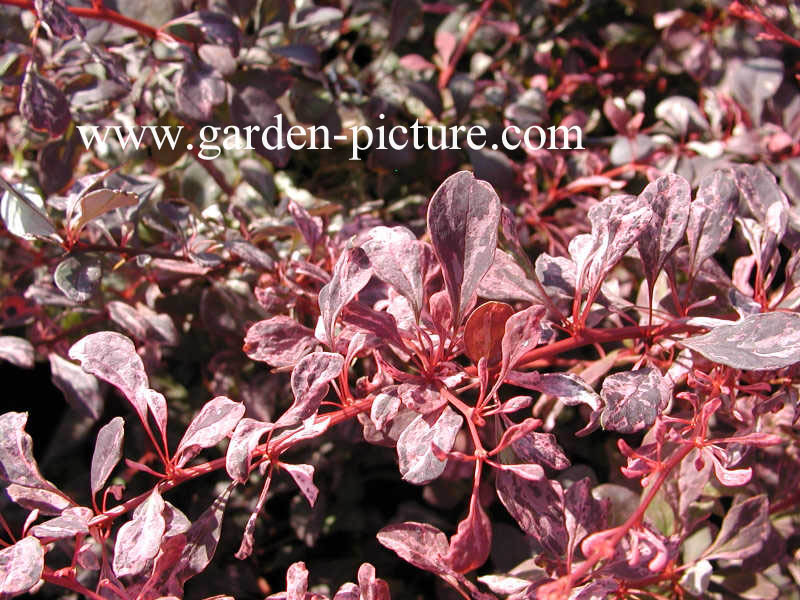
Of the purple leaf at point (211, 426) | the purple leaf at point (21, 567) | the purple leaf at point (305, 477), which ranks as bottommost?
the purple leaf at point (21, 567)

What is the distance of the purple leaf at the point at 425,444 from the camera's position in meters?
0.57

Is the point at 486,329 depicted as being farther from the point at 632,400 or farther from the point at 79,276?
the point at 79,276

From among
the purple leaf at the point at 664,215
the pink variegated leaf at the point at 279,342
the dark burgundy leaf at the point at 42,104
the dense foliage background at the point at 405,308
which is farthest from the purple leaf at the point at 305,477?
the dark burgundy leaf at the point at 42,104

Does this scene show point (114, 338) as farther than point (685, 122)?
No

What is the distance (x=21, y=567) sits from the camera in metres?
0.58

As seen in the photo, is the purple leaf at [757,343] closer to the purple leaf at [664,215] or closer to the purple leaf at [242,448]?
the purple leaf at [664,215]

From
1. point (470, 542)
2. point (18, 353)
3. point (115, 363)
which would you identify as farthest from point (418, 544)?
point (18, 353)

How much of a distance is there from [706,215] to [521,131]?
0.44 meters

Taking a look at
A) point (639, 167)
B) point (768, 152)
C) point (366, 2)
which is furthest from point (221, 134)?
point (768, 152)

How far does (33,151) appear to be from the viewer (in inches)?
53.7

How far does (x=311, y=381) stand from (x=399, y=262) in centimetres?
12

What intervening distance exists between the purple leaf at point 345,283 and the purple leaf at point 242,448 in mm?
103

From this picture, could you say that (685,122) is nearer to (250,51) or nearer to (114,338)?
(250,51)

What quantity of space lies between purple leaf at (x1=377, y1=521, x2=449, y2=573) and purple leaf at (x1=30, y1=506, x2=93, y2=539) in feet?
0.82
